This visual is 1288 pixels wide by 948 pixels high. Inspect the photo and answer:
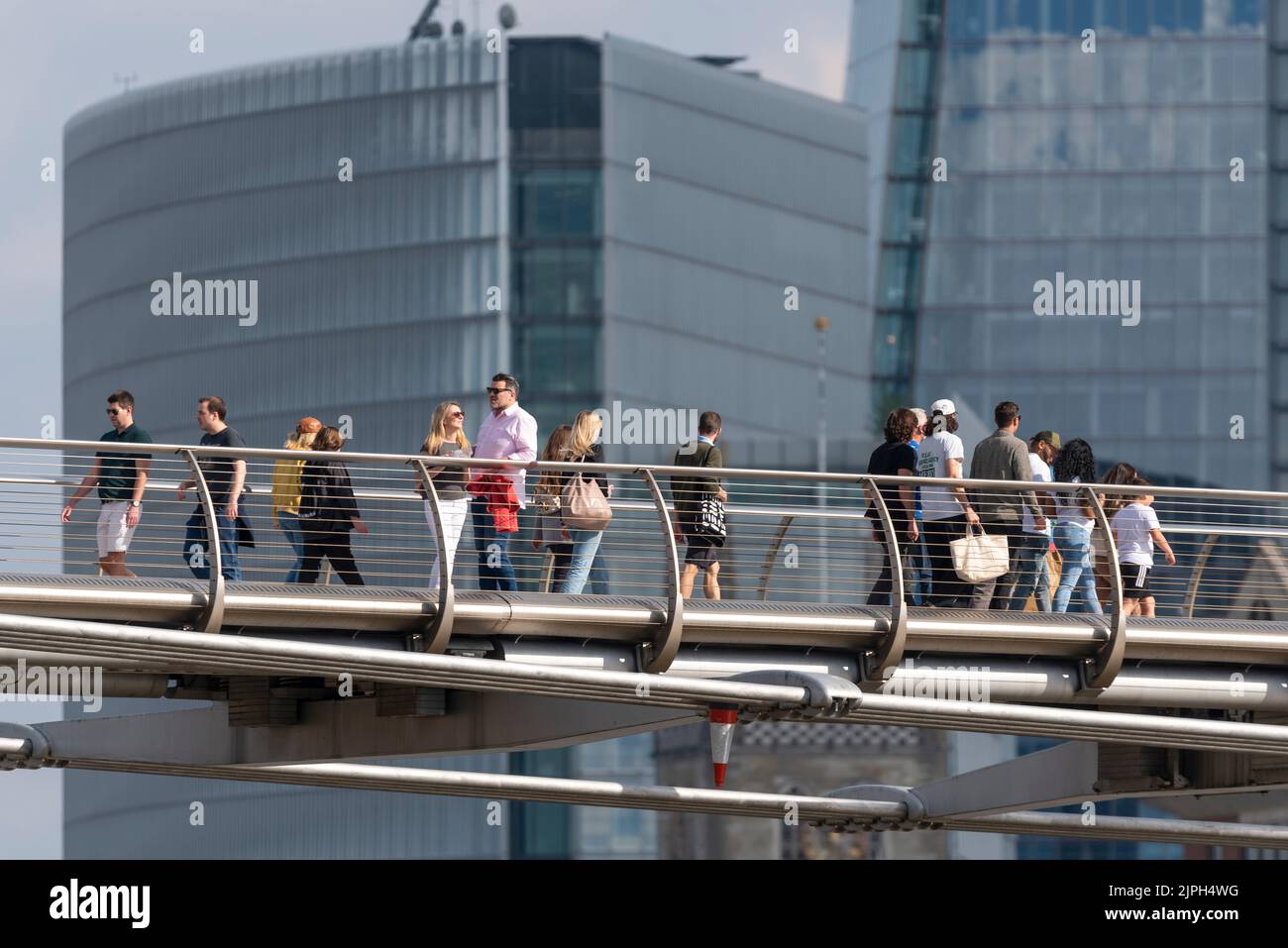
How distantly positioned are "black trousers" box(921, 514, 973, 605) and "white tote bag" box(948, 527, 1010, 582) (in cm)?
6

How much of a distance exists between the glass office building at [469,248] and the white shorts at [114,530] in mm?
69460

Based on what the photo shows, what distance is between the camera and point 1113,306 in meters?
104

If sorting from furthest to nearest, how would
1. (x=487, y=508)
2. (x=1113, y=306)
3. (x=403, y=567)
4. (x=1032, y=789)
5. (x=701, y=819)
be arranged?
(x=1113, y=306) < (x=701, y=819) < (x=403, y=567) < (x=1032, y=789) < (x=487, y=508)

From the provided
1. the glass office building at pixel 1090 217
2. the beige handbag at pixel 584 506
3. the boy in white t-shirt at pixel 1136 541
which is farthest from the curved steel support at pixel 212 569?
the glass office building at pixel 1090 217

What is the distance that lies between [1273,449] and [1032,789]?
79352mm

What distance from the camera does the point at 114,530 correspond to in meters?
21.1

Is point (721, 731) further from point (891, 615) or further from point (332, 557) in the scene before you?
point (332, 557)

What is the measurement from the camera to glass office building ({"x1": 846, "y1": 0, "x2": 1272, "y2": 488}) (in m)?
103

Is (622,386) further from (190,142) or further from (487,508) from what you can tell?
(487,508)

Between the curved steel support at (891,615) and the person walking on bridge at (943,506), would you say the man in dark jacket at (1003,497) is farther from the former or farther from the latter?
the curved steel support at (891,615)

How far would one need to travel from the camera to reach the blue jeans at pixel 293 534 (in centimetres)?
2131

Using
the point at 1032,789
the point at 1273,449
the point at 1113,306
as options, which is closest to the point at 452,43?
the point at 1113,306

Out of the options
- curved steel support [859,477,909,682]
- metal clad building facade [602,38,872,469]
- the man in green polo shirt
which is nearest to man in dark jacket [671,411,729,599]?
curved steel support [859,477,909,682]

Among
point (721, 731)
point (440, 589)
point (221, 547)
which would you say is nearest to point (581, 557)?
point (440, 589)
